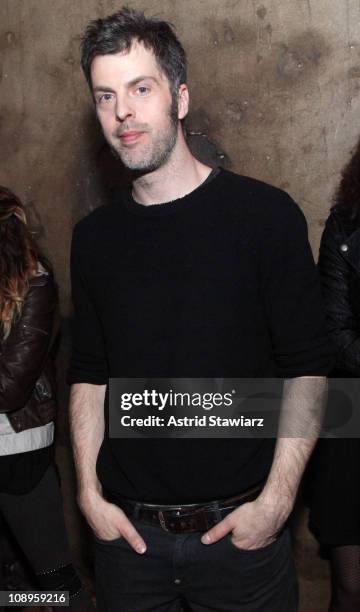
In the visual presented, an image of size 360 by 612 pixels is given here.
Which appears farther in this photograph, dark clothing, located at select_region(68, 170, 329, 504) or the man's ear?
the man's ear

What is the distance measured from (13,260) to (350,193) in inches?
43.1

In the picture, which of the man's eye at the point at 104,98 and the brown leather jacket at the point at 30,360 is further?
the brown leather jacket at the point at 30,360

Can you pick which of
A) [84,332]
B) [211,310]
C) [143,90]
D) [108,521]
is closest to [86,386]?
[84,332]

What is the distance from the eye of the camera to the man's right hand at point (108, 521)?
1.78 metres

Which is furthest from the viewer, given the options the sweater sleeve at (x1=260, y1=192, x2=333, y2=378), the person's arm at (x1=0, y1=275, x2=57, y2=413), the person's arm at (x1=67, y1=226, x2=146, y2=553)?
the person's arm at (x1=0, y1=275, x2=57, y2=413)

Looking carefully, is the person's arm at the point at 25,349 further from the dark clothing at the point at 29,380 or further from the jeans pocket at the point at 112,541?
the jeans pocket at the point at 112,541

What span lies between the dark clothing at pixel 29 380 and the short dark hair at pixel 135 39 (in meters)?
0.85

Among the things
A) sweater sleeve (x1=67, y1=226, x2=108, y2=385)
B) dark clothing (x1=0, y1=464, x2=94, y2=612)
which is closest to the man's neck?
sweater sleeve (x1=67, y1=226, x2=108, y2=385)

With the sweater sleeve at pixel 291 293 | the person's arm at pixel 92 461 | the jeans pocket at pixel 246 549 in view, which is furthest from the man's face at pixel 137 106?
the jeans pocket at pixel 246 549

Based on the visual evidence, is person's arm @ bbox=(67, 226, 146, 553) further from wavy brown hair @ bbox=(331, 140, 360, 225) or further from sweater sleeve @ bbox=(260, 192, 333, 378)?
wavy brown hair @ bbox=(331, 140, 360, 225)

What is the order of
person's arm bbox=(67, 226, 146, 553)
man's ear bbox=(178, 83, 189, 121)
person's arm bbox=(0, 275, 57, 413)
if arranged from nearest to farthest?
man's ear bbox=(178, 83, 189, 121), person's arm bbox=(67, 226, 146, 553), person's arm bbox=(0, 275, 57, 413)

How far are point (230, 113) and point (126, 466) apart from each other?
1.35m

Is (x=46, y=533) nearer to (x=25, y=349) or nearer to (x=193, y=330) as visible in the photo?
(x=25, y=349)

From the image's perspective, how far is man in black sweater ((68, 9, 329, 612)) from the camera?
172 cm
